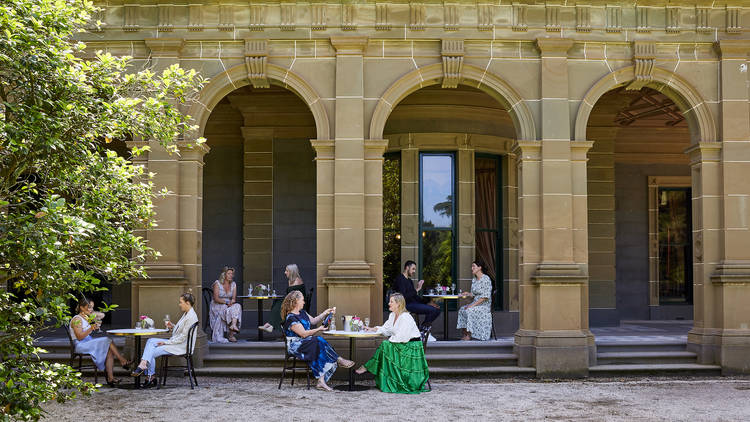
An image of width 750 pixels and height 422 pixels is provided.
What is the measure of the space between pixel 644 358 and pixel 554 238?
7.04ft

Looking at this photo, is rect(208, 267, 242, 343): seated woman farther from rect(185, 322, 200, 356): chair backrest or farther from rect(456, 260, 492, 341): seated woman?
rect(456, 260, 492, 341): seated woman

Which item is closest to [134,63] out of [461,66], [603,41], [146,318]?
[146,318]

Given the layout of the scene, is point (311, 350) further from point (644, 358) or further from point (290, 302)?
point (644, 358)

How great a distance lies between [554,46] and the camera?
10.9m

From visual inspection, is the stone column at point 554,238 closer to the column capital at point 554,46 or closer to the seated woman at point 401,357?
the column capital at point 554,46

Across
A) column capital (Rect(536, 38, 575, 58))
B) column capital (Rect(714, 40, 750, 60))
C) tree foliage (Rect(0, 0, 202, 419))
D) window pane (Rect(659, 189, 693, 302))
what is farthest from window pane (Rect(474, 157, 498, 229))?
tree foliage (Rect(0, 0, 202, 419))

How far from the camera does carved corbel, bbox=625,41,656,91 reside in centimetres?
1091

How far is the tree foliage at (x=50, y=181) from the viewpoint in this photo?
541cm

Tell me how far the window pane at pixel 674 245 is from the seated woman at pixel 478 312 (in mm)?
6852

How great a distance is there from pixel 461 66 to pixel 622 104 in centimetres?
522

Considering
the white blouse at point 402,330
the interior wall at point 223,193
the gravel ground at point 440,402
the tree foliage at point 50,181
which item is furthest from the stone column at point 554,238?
the tree foliage at point 50,181

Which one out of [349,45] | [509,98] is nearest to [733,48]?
[509,98]

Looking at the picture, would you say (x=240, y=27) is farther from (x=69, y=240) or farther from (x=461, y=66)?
(x=69, y=240)

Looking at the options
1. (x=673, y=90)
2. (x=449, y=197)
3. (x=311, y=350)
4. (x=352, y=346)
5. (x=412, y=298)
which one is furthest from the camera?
(x=449, y=197)
